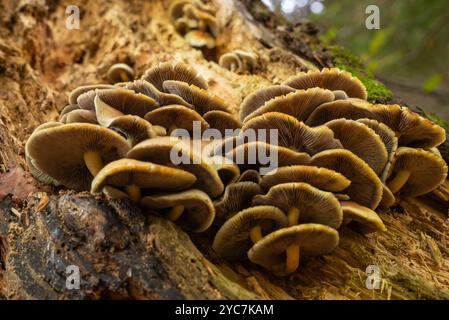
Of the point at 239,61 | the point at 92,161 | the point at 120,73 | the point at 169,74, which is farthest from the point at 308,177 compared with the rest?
the point at 120,73

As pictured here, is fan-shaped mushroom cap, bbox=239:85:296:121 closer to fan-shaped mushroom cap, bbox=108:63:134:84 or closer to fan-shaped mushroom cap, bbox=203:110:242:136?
fan-shaped mushroom cap, bbox=203:110:242:136

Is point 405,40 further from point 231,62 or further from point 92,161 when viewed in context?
point 92,161

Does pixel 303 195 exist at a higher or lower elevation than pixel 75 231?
higher

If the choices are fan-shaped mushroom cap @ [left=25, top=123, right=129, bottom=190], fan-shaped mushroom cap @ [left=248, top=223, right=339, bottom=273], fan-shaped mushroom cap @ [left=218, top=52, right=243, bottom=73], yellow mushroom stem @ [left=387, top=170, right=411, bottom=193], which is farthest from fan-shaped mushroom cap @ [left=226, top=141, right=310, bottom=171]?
fan-shaped mushroom cap @ [left=218, top=52, right=243, bottom=73]

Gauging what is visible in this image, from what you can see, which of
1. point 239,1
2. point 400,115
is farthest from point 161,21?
point 400,115

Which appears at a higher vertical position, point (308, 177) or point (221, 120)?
point (221, 120)

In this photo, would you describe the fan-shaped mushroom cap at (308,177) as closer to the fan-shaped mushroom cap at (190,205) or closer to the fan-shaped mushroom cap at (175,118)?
the fan-shaped mushroom cap at (190,205)
